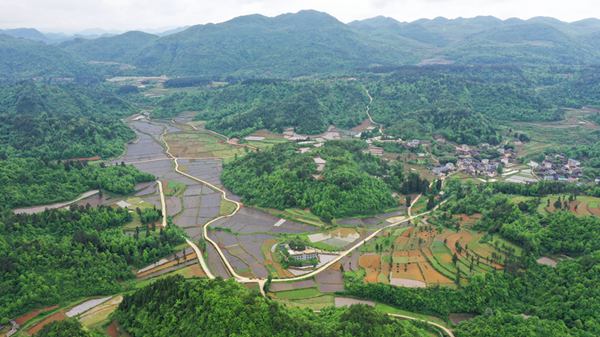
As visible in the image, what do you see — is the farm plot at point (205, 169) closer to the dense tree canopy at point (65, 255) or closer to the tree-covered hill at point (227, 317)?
the dense tree canopy at point (65, 255)

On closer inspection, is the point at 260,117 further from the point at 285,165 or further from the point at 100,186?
the point at 100,186

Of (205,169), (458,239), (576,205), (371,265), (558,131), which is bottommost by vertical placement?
(371,265)

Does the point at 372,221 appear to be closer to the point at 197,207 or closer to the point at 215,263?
the point at 215,263

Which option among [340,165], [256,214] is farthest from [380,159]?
[256,214]

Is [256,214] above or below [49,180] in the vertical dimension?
below

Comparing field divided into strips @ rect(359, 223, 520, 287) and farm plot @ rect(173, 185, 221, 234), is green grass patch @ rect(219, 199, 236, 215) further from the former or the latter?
field divided into strips @ rect(359, 223, 520, 287)

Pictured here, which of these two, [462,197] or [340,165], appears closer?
[462,197]

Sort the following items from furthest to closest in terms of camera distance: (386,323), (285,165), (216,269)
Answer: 1. (285,165)
2. (216,269)
3. (386,323)

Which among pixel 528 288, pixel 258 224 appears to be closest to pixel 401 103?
pixel 258 224
